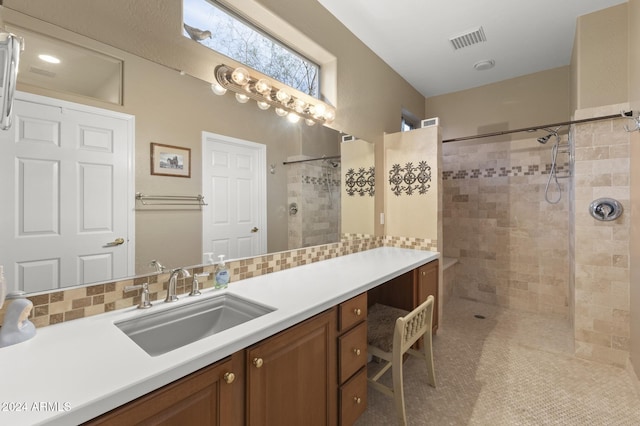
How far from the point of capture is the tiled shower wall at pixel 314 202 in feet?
6.73

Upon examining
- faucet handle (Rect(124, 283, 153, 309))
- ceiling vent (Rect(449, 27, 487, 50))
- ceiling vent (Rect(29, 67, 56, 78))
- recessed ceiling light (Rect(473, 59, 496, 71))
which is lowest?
faucet handle (Rect(124, 283, 153, 309))

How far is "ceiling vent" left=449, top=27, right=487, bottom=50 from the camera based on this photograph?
97.7 inches

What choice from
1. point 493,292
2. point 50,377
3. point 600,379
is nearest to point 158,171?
point 50,377

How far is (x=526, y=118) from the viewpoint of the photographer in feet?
10.7

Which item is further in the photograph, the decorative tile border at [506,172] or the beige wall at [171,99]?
the decorative tile border at [506,172]

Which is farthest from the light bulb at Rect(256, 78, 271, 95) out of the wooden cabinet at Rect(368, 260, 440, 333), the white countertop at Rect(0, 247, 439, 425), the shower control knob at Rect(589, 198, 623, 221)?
the shower control knob at Rect(589, 198, 623, 221)

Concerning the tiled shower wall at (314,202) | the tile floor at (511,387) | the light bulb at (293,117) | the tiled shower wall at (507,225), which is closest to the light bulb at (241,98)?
the light bulb at (293,117)

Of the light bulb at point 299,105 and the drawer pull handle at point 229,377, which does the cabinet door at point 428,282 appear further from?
the drawer pull handle at point 229,377

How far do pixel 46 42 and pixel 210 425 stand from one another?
1.50 meters

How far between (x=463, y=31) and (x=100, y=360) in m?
3.19

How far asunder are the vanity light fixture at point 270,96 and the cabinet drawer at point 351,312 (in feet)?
4.23

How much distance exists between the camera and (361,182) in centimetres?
276

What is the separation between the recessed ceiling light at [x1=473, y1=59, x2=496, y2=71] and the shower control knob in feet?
Answer: 5.57

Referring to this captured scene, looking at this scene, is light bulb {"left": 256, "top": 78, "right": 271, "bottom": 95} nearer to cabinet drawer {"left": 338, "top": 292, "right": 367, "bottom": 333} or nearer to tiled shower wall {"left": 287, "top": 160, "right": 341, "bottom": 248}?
tiled shower wall {"left": 287, "top": 160, "right": 341, "bottom": 248}
